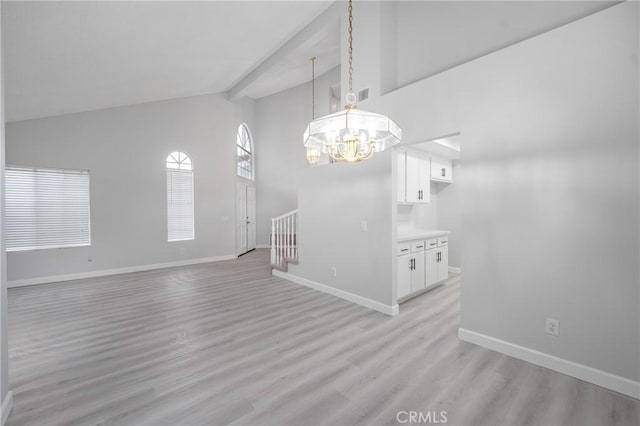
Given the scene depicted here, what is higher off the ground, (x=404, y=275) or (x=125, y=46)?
(x=125, y=46)

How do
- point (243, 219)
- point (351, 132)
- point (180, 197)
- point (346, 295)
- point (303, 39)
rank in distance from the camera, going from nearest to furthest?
point (351, 132) < point (346, 295) < point (303, 39) < point (180, 197) < point (243, 219)

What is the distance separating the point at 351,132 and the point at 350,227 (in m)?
2.05

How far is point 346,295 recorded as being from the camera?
13.8 ft

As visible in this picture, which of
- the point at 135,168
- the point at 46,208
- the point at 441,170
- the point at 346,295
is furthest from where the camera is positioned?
the point at 135,168

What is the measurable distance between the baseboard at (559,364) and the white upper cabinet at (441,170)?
9.16 feet

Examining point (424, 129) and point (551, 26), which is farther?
point (424, 129)

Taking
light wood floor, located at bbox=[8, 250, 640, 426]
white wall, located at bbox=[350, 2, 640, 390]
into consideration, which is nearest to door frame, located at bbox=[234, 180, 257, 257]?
light wood floor, located at bbox=[8, 250, 640, 426]

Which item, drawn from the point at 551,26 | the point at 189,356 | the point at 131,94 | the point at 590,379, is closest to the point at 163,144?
the point at 131,94

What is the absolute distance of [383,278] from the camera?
372 cm

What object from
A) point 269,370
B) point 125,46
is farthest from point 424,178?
point 125,46

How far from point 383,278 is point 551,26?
3.06 metres

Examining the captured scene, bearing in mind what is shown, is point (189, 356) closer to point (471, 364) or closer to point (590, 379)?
point (471, 364)

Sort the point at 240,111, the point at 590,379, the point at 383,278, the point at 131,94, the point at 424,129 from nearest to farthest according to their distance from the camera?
the point at 590,379
the point at 424,129
the point at 383,278
the point at 131,94
the point at 240,111

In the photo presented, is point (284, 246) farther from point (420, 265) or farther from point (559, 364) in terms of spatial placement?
point (559, 364)
